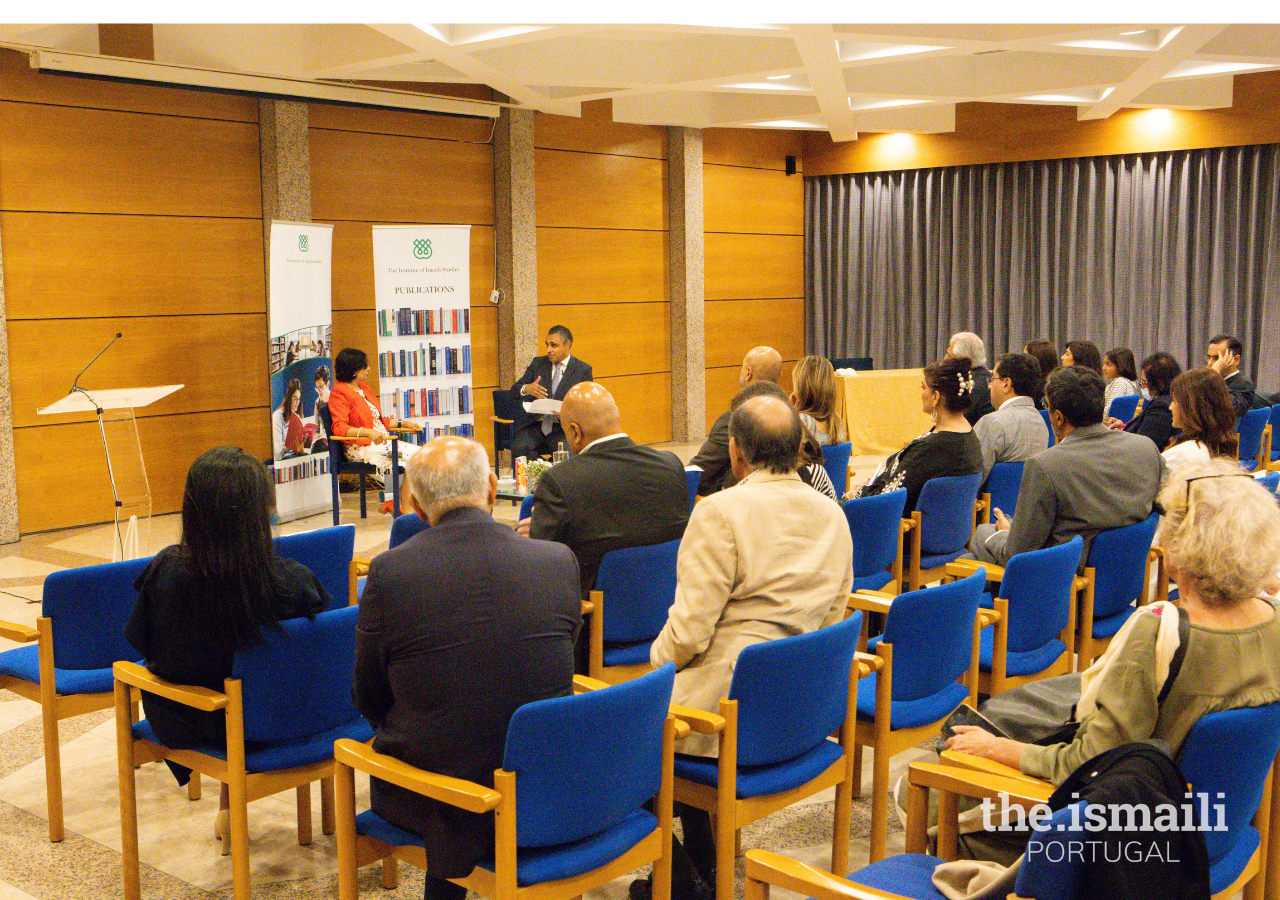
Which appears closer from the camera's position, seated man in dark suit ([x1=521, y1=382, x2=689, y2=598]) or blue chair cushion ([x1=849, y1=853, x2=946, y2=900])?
blue chair cushion ([x1=849, y1=853, x2=946, y2=900])

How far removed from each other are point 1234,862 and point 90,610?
310cm

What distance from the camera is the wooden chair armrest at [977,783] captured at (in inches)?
88.2

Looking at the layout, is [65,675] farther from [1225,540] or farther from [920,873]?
[1225,540]

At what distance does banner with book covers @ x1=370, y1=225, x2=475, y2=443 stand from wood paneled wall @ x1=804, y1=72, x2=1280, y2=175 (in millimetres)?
5835

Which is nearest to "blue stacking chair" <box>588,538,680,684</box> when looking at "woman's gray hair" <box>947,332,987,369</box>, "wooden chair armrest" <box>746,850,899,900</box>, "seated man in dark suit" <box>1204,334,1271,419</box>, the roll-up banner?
"wooden chair armrest" <box>746,850,899,900</box>

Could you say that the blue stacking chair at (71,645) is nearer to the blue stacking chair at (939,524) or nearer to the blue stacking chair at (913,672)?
the blue stacking chair at (913,672)

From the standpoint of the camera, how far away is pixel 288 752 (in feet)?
9.66

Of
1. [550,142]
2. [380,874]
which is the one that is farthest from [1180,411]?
[550,142]

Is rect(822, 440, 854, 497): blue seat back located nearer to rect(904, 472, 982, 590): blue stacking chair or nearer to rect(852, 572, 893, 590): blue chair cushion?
rect(904, 472, 982, 590): blue stacking chair

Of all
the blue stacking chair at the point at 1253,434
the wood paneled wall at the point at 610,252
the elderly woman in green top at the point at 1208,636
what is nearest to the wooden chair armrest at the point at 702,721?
the elderly woman in green top at the point at 1208,636

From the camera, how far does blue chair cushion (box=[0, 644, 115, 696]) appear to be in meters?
3.45

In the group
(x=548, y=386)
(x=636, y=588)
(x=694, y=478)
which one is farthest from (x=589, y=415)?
(x=548, y=386)

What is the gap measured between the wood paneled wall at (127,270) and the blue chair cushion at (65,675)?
5082mm

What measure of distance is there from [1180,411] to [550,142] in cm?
801
